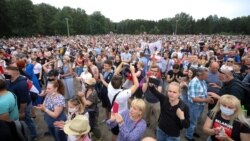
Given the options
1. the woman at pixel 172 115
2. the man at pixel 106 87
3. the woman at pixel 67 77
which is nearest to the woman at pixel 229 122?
the woman at pixel 172 115

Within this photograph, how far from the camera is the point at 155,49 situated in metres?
11.3

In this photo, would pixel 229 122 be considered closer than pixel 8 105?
Yes

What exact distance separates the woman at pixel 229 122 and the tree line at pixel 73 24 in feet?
190

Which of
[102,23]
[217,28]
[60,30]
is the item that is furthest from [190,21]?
[60,30]

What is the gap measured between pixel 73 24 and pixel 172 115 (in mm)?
79552

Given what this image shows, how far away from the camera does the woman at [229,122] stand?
2842 millimetres

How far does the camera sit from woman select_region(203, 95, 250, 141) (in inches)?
112

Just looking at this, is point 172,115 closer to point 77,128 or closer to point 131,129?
point 131,129

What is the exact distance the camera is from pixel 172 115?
11.8 feet

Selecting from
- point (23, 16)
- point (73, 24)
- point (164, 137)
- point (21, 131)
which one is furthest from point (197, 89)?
point (73, 24)

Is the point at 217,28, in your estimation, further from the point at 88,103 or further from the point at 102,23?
the point at 88,103

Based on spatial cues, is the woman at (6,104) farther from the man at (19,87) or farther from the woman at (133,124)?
the woman at (133,124)

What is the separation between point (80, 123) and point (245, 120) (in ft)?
7.82

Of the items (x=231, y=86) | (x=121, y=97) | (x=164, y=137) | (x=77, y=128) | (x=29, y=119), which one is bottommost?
(x=29, y=119)
